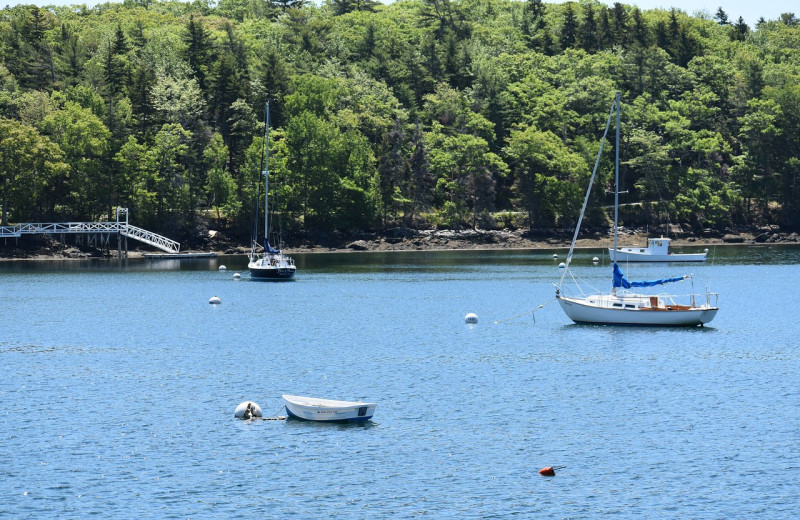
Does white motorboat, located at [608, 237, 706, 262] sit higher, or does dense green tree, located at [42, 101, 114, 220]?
dense green tree, located at [42, 101, 114, 220]

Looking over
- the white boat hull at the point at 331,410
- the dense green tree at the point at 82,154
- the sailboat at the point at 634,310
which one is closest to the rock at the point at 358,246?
the dense green tree at the point at 82,154

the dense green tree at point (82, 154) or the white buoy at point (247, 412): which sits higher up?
the dense green tree at point (82, 154)

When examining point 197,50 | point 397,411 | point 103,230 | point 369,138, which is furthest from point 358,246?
point 397,411

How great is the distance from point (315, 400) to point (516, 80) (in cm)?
15730

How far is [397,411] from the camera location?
157 feet

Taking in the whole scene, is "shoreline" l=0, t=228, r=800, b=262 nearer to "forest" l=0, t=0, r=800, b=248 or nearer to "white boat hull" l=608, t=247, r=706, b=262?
"forest" l=0, t=0, r=800, b=248

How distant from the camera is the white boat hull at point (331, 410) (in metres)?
45.2

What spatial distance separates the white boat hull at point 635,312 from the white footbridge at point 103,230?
85.8 metres

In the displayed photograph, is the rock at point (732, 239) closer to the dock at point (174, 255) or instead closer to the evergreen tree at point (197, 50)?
the dock at point (174, 255)

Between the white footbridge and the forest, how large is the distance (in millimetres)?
3758

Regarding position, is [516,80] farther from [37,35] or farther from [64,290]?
[64,290]

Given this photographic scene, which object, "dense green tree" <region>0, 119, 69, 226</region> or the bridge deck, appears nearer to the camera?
"dense green tree" <region>0, 119, 69, 226</region>

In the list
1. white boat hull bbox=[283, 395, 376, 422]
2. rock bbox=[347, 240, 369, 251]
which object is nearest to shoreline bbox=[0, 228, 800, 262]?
rock bbox=[347, 240, 369, 251]

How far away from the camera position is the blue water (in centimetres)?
3584
